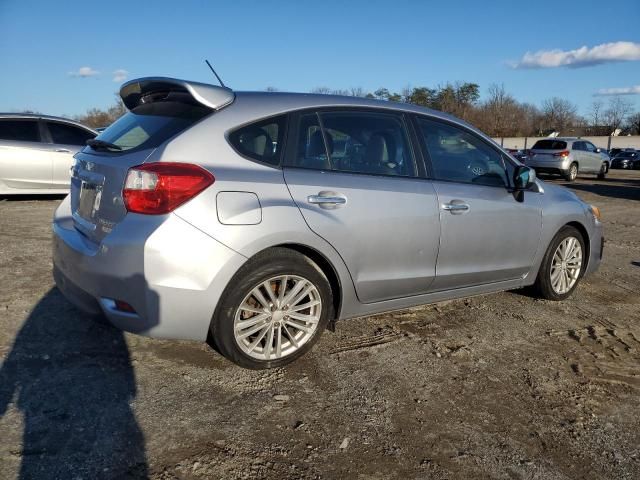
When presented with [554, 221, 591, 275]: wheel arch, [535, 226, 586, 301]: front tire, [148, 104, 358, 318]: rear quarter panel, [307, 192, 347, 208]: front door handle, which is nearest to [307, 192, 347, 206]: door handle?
[307, 192, 347, 208]: front door handle

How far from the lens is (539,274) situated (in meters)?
4.75

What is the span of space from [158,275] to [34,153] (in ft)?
25.9

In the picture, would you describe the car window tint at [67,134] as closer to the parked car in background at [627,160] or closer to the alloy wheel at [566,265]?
the alloy wheel at [566,265]

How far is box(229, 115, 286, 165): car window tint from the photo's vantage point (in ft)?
10.3

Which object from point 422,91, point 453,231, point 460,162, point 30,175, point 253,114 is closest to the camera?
point 253,114

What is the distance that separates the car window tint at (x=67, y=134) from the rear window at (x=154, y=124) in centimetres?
705

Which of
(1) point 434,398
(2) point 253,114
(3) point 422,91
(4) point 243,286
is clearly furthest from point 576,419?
(3) point 422,91

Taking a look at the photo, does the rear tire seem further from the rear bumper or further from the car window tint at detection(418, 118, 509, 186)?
the rear bumper

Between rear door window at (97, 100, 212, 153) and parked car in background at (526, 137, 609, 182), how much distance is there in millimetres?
19678

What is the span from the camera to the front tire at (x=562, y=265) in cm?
475

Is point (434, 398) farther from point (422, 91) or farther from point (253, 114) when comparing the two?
point (422, 91)

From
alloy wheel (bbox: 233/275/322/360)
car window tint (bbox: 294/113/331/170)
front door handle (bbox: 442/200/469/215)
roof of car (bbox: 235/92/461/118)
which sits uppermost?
roof of car (bbox: 235/92/461/118)

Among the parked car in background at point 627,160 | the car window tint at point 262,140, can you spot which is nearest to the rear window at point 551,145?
the car window tint at point 262,140

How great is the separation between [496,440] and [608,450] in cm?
53
